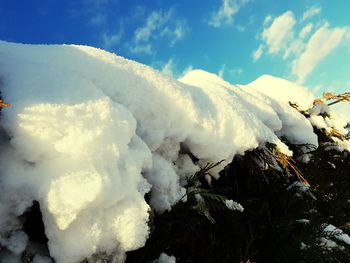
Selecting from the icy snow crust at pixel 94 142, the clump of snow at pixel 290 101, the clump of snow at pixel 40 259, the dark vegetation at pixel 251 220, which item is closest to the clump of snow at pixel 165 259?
the dark vegetation at pixel 251 220

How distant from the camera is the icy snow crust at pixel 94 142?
1410 millimetres

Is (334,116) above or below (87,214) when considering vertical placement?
above

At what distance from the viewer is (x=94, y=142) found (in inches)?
61.1

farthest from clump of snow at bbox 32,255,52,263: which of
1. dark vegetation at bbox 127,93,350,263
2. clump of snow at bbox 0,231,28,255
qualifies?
dark vegetation at bbox 127,93,350,263

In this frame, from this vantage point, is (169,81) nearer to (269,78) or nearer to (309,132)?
(309,132)

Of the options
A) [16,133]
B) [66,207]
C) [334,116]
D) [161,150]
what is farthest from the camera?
[334,116]

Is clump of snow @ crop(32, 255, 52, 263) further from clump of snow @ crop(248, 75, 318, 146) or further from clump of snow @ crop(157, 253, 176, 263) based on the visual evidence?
clump of snow @ crop(248, 75, 318, 146)

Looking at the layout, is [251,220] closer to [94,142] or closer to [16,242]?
[94,142]

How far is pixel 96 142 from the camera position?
156cm

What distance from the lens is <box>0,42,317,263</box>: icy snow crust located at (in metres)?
1.41

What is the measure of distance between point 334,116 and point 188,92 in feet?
8.91

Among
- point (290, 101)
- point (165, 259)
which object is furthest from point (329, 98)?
point (165, 259)

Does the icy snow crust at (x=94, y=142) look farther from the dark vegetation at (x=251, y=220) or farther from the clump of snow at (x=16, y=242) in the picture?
the dark vegetation at (x=251, y=220)

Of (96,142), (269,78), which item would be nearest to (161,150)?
(96,142)
